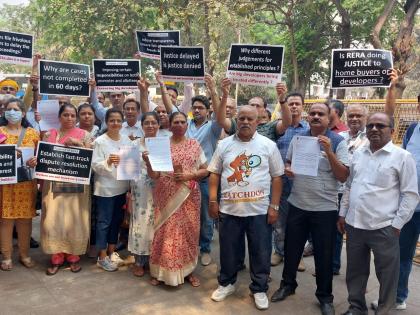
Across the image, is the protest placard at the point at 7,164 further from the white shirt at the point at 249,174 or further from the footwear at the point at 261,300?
the footwear at the point at 261,300

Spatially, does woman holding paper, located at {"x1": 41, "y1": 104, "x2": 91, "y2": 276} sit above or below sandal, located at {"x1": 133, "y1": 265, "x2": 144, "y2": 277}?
above

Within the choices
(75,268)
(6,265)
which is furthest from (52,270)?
(6,265)

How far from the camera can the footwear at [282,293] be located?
162 inches

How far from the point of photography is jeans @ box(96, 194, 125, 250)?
15.2 ft

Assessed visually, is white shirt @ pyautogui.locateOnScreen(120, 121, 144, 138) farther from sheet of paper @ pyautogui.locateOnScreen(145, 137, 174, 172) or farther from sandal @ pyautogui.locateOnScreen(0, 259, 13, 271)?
sandal @ pyautogui.locateOnScreen(0, 259, 13, 271)

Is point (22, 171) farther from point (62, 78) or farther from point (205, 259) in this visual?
point (205, 259)

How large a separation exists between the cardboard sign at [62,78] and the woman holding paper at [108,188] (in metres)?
0.95

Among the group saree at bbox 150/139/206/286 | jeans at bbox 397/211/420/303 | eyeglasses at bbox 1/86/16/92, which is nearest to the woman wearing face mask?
saree at bbox 150/139/206/286

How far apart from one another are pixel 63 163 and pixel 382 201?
3.08 m

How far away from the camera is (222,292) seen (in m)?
4.16

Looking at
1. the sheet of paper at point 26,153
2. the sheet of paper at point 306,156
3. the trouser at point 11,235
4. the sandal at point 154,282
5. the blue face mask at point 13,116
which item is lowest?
the sandal at point 154,282

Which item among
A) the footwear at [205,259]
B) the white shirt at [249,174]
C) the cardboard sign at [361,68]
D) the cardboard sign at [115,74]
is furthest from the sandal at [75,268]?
the cardboard sign at [361,68]

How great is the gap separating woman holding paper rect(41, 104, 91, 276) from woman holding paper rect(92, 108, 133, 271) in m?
0.16

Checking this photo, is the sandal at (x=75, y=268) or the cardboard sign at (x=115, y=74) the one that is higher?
the cardboard sign at (x=115, y=74)
